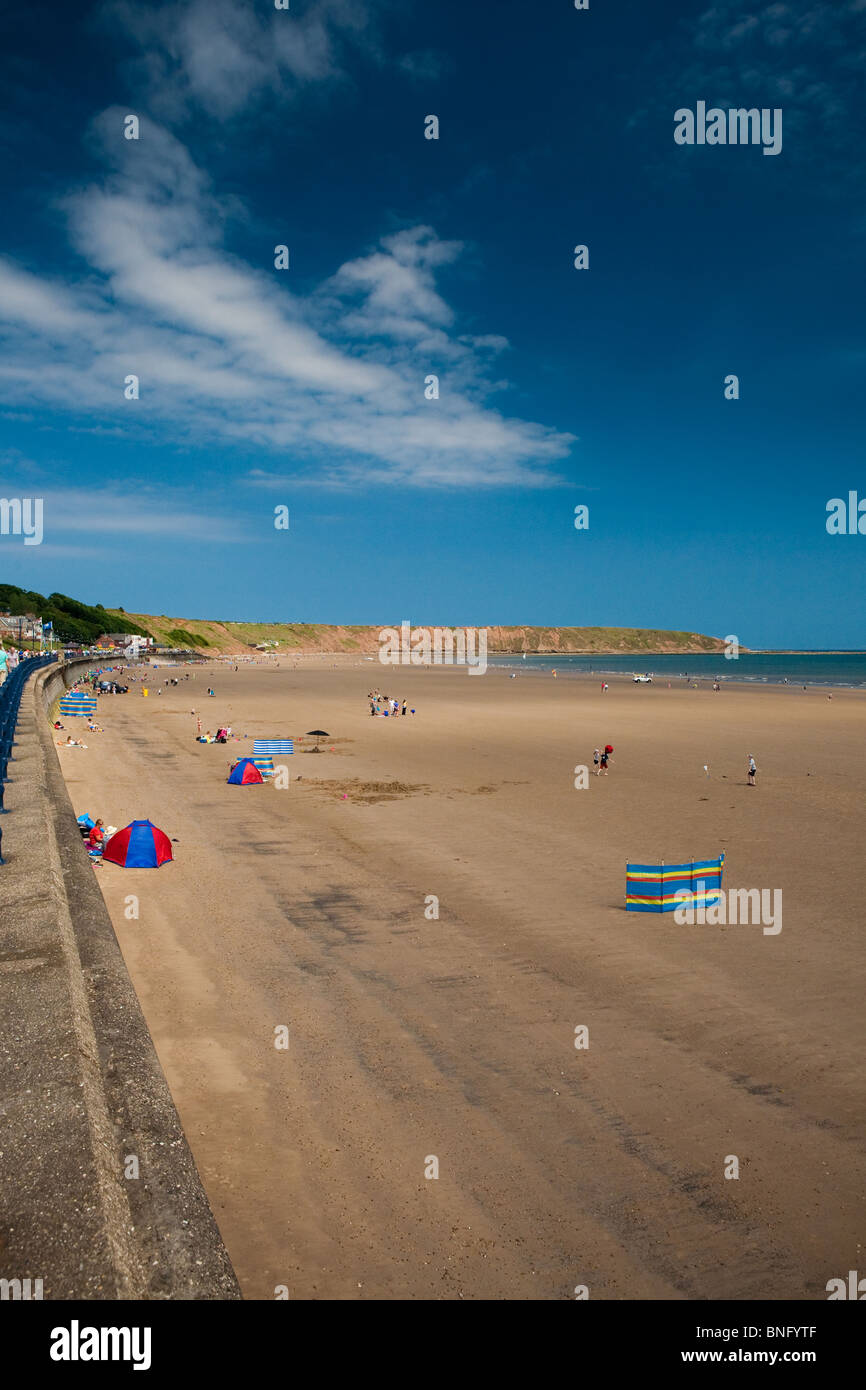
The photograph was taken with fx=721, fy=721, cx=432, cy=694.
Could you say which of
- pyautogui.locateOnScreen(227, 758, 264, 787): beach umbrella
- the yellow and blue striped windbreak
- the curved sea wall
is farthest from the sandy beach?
pyautogui.locateOnScreen(227, 758, 264, 787): beach umbrella

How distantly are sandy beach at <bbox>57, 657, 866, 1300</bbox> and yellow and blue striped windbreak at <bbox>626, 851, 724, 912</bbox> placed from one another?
1.30ft

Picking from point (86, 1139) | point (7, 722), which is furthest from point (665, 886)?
point (7, 722)

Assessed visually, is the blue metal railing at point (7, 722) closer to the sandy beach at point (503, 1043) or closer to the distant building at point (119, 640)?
the sandy beach at point (503, 1043)

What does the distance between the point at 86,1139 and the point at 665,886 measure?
33.4 feet

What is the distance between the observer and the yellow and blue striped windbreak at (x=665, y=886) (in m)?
12.9

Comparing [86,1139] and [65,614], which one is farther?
[65,614]

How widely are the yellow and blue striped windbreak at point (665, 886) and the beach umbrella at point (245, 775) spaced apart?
47.8 ft

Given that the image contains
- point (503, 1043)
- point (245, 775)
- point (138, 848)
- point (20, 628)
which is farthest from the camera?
point (20, 628)

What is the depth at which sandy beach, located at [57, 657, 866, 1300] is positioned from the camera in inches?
223

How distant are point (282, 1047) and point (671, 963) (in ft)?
19.4

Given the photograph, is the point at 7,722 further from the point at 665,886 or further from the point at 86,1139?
the point at 86,1139

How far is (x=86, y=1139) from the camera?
5.28 meters
